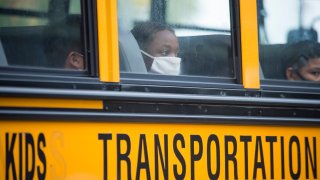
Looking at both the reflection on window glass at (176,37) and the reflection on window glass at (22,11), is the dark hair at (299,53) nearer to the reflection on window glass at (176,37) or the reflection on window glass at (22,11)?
the reflection on window glass at (176,37)

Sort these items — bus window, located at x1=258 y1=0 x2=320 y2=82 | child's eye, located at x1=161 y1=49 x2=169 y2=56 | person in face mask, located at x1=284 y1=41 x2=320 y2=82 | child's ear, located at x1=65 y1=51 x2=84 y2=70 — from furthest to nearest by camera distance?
person in face mask, located at x1=284 y1=41 x2=320 y2=82
bus window, located at x1=258 y1=0 x2=320 y2=82
child's eye, located at x1=161 y1=49 x2=169 y2=56
child's ear, located at x1=65 y1=51 x2=84 y2=70

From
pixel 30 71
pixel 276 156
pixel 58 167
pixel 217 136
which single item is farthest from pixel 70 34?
pixel 276 156

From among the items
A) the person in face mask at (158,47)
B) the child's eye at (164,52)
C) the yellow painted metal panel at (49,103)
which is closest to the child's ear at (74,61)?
the yellow painted metal panel at (49,103)

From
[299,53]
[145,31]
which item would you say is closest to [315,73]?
[299,53]

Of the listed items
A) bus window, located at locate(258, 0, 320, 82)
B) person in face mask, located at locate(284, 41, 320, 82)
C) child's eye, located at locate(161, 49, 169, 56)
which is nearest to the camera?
child's eye, located at locate(161, 49, 169, 56)

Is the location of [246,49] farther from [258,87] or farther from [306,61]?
[306,61]

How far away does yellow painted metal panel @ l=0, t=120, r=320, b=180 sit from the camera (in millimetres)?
3043

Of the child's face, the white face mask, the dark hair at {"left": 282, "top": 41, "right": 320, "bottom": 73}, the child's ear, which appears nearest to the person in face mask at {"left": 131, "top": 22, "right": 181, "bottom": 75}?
the white face mask

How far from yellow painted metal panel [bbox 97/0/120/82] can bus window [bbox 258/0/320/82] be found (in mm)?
855

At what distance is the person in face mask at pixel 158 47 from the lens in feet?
11.6

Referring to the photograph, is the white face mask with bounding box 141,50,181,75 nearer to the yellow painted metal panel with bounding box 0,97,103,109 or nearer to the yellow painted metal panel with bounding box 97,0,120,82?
the yellow painted metal panel with bounding box 97,0,120,82

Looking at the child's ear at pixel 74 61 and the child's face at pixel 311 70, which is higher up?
the child's ear at pixel 74 61

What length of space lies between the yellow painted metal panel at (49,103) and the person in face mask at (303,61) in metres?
1.20

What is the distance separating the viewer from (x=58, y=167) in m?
3.10
